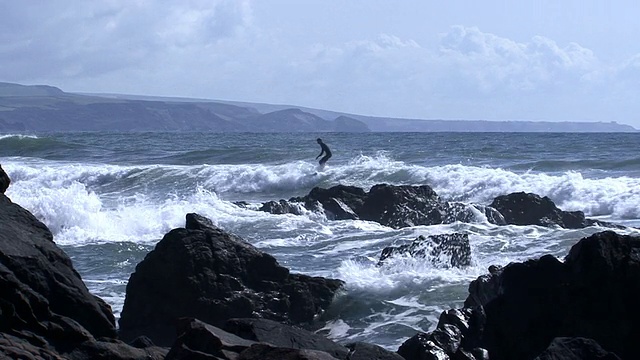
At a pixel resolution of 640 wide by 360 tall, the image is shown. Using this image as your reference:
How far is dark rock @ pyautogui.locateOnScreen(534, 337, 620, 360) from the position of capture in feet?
20.3

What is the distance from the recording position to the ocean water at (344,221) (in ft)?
37.7

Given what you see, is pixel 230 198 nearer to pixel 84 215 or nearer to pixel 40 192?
pixel 40 192

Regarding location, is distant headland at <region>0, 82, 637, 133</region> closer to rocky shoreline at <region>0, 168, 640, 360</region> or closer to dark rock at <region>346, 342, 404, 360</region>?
rocky shoreline at <region>0, 168, 640, 360</region>

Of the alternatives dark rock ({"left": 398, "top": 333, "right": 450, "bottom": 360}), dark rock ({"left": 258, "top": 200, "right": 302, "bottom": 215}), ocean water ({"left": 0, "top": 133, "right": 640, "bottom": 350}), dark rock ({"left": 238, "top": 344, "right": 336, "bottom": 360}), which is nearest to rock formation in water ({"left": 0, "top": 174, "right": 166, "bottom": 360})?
dark rock ({"left": 238, "top": 344, "right": 336, "bottom": 360})

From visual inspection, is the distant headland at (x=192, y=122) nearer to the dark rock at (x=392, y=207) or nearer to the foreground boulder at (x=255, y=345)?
the dark rock at (x=392, y=207)

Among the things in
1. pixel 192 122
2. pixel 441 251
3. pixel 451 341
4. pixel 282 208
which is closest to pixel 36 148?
pixel 282 208

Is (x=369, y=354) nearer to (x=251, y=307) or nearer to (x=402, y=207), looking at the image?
(x=251, y=307)

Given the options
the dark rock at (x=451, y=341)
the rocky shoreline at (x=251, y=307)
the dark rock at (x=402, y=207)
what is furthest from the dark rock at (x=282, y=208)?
the dark rock at (x=451, y=341)

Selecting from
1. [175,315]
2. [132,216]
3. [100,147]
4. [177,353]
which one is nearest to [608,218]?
[132,216]

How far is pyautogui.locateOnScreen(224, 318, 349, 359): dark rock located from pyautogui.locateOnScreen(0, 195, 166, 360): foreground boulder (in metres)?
0.58

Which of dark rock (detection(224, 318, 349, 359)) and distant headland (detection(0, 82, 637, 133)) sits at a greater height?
dark rock (detection(224, 318, 349, 359))

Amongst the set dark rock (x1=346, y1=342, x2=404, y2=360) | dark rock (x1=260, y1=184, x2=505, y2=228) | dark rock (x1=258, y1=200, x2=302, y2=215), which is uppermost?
dark rock (x1=346, y1=342, x2=404, y2=360)

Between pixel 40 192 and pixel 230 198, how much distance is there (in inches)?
271

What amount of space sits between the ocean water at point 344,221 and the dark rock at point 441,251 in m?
0.17
